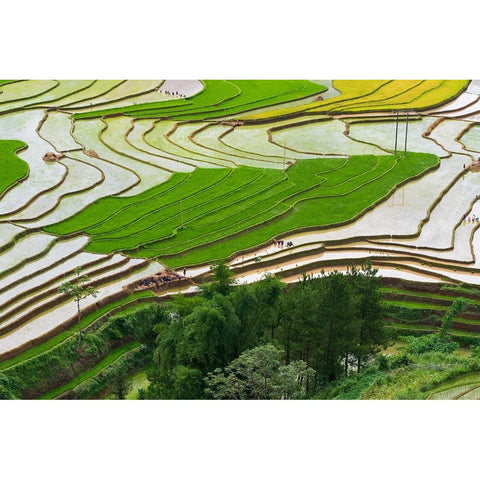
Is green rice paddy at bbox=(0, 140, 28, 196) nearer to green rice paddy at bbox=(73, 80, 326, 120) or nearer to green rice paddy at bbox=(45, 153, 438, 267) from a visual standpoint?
green rice paddy at bbox=(45, 153, 438, 267)

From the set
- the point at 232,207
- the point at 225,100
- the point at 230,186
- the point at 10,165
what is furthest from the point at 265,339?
the point at 225,100

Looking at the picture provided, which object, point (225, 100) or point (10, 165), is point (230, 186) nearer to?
point (10, 165)

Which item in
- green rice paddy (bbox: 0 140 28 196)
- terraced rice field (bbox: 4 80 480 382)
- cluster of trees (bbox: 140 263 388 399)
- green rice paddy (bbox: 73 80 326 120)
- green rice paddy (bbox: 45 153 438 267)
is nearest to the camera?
cluster of trees (bbox: 140 263 388 399)

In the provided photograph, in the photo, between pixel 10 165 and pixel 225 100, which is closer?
pixel 10 165

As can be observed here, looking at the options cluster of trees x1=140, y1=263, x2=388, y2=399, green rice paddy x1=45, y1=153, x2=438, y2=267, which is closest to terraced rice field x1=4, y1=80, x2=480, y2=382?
green rice paddy x1=45, y1=153, x2=438, y2=267

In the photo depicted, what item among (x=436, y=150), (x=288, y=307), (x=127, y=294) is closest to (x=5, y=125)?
(x=127, y=294)

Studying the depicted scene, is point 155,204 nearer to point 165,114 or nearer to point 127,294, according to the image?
point 127,294
